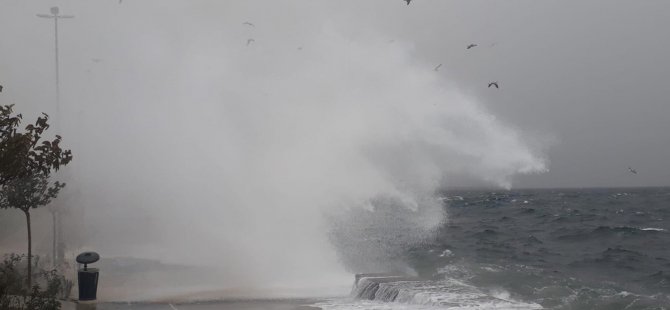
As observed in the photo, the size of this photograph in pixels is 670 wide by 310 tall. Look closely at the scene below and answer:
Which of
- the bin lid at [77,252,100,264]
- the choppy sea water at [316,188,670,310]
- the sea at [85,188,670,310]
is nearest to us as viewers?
the bin lid at [77,252,100,264]

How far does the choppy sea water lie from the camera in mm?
20516

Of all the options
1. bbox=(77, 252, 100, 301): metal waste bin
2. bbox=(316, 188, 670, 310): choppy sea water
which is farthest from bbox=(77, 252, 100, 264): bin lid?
bbox=(316, 188, 670, 310): choppy sea water

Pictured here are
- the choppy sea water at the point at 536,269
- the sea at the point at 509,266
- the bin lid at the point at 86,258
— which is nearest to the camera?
the bin lid at the point at 86,258

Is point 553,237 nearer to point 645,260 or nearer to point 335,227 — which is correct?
point 645,260

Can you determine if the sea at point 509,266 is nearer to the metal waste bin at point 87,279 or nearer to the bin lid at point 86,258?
the metal waste bin at point 87,279

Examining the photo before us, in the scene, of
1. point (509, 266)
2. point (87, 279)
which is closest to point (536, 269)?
point (509, 266)

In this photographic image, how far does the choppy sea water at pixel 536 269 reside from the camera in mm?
20516

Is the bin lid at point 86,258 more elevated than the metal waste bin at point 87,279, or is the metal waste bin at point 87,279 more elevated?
the bin lid at point 86,258

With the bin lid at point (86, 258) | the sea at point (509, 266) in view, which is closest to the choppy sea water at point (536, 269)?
the sea at point (509, 266)

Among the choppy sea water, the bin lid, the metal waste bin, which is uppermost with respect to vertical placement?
the bin lid

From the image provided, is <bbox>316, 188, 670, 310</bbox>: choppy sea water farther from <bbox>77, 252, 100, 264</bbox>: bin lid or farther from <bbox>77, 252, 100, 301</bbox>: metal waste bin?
<bbox>77, 252, 100, 264</bbox>: bin lid

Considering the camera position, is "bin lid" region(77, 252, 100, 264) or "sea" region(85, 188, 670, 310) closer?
"bin lid" region(77, 252, 100, 264)

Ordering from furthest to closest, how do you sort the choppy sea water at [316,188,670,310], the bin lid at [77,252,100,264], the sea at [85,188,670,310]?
1. the choppy sea water at [316,188,670,310]
2. the sea at [85,188,670,310]
3. the bin lid at [77,252,100,264]

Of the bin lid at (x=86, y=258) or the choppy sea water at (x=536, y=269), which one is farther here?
the choppy sea water at (x=536, y=269)
